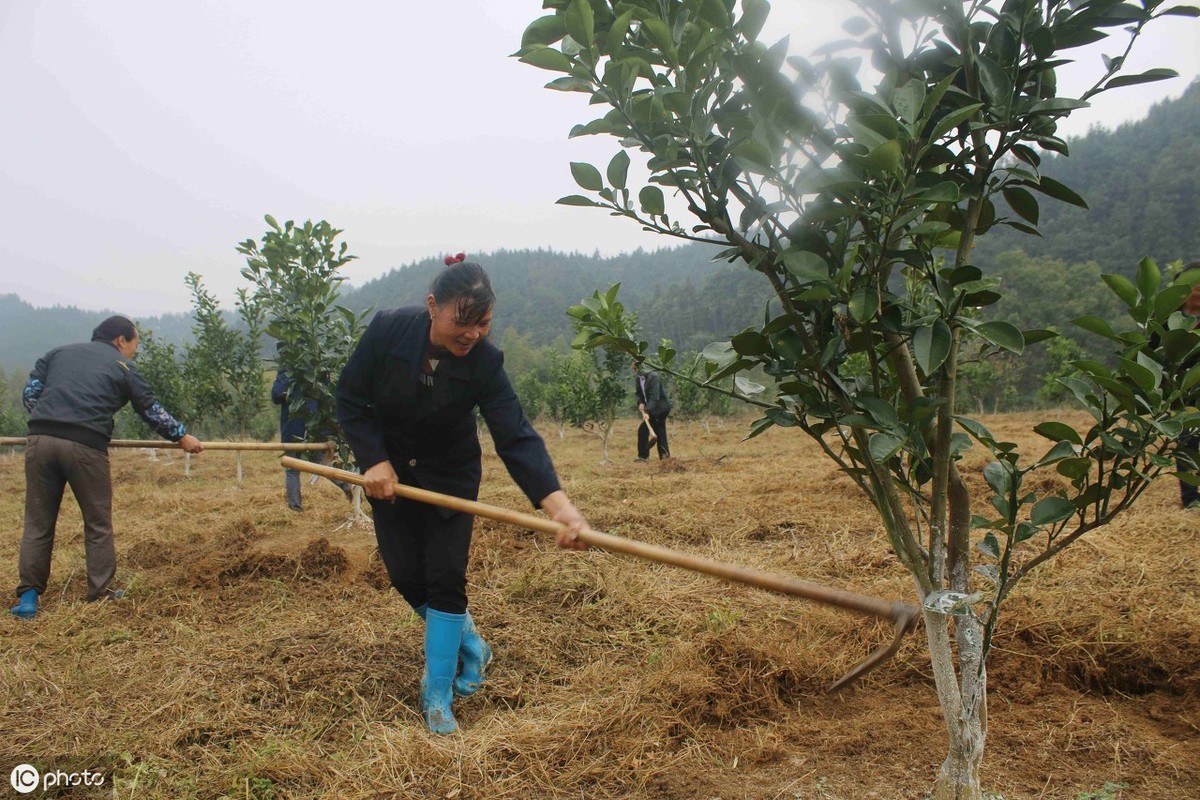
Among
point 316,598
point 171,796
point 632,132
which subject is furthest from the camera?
point 316,598

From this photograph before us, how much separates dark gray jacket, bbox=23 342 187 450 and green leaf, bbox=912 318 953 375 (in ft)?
15.8

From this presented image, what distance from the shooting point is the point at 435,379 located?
9.52 feet

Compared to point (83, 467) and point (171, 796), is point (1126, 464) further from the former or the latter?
point (83, 467)

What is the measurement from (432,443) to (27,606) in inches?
140

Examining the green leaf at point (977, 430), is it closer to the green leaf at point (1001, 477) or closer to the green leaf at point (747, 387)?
the green leaf at point (1001, 477)

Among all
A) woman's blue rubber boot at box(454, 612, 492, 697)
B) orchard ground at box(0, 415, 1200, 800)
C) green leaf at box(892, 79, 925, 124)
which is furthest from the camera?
woman's blue rubber boot at box(454, 612, 492, 697)

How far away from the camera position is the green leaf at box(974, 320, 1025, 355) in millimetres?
1623

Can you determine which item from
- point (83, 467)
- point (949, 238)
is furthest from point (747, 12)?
point (83, 467)

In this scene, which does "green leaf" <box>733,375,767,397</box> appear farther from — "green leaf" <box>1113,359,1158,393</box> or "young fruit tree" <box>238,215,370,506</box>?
"young fruit tree" <box>238,215,370,506</box>

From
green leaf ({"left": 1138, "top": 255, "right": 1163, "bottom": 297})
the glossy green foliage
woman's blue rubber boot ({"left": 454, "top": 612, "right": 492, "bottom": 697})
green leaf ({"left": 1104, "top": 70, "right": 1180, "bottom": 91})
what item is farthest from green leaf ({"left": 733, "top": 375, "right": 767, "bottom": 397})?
woman's blue rubber boot ({"left": 454, "top": 612, "right": 492, "bottom": 697})

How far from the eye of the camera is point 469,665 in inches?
127

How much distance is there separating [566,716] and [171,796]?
137cm

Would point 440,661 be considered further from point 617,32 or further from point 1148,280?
point 1148,280

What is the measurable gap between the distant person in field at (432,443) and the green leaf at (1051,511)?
1.56 m
